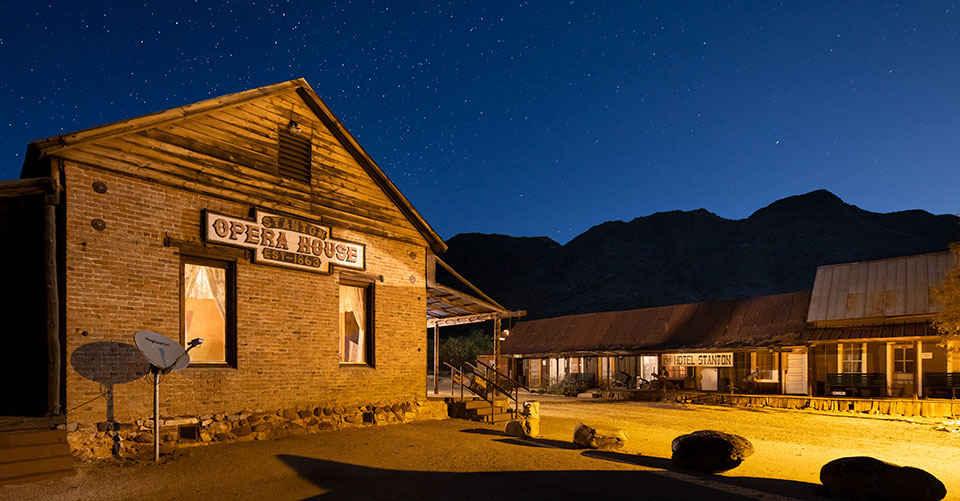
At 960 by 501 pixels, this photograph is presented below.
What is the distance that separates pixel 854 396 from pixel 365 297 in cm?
1950

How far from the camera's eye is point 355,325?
14320 mm

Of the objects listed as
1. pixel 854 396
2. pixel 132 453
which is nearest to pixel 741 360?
pixel 854 396

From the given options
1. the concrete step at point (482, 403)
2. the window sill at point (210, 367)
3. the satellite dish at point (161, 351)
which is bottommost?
the concrete step at point (482, 403)

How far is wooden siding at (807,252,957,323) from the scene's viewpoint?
2289cm

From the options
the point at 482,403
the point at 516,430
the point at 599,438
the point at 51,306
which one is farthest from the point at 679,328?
the point at 51,306

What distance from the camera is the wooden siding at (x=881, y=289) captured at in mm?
22891

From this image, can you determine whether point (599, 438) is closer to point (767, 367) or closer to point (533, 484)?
point (533, 484)

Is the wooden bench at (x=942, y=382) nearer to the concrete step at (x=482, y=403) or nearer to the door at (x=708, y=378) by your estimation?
the door at (x=708, y=378)

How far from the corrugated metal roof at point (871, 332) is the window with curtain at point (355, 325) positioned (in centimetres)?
1821

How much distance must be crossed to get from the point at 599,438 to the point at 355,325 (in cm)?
595

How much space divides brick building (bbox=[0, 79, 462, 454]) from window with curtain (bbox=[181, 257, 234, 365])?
3 cm

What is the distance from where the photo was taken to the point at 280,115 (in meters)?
13.0

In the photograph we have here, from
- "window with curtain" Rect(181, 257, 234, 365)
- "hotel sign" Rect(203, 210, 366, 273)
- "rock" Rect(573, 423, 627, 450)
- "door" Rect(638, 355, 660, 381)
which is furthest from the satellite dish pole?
"door" Rect(638, 355, 660, 381)

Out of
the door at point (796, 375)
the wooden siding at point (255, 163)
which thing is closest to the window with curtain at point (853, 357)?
the door at point (796, 375)
